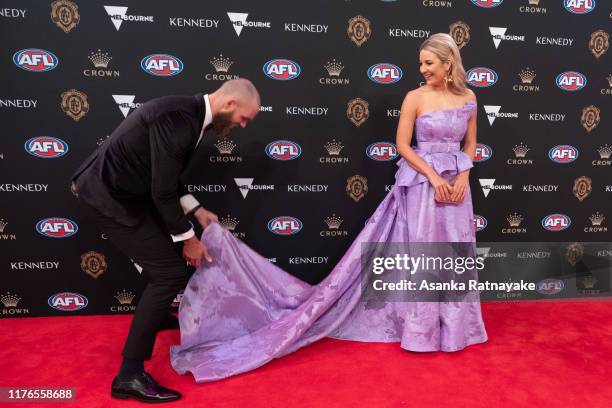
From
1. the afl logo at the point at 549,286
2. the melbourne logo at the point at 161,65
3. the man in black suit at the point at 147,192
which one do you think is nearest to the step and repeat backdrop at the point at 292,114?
the melbourne logo at the point at 161,65

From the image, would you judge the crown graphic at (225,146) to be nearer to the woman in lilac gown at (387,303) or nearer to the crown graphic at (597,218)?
the woman in lilac gown at (387,303)

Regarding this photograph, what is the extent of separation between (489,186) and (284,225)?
1613 millimetres

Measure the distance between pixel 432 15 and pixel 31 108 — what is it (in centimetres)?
274

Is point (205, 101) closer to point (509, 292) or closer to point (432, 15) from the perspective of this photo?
point (432, 15)

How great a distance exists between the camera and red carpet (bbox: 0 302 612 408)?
80.8 inches

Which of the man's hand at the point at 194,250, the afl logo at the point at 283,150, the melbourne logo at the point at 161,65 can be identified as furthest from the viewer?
the afl logo at the point at 283,150

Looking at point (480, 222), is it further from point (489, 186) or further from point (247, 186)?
point (247, 186)

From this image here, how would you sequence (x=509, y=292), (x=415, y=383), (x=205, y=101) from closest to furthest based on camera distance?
1. (x=205, y=101)
2. (x=415, y=383)
3. (x=509, y=292)

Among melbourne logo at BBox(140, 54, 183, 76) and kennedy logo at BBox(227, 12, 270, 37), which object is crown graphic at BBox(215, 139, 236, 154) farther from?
kennedy logo at BBox(227, 12, 270, 37)

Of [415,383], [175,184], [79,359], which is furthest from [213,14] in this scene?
[415,383]

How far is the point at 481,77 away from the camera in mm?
3057

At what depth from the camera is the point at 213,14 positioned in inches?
107

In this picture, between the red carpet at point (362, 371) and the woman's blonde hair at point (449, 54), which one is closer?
the red carpet at point (362, 371)

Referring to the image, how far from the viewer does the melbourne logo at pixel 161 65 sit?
2713mm
